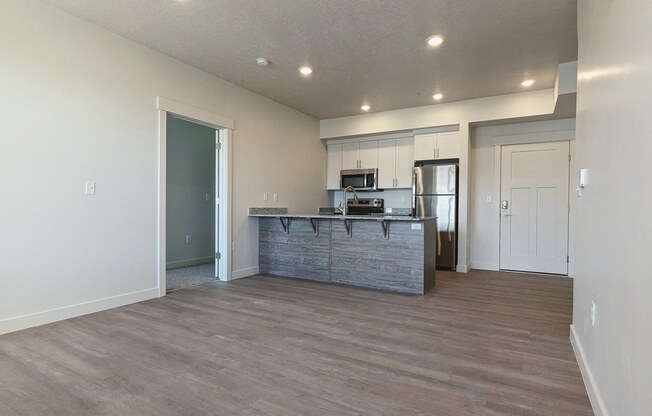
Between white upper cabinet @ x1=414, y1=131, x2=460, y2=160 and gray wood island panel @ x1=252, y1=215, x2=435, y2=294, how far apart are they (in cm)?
179

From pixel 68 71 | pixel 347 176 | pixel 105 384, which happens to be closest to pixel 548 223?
pixel 347 176

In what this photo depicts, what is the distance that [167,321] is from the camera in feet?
9.80

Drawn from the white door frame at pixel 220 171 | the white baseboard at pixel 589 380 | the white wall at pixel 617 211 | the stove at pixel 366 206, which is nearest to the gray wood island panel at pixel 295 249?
the white door frame at pixel 220 171

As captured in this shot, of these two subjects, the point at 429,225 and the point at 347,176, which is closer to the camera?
the point at 429,225

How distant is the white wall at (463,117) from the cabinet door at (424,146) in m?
0.24

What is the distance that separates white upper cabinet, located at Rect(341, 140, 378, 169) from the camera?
651 cm

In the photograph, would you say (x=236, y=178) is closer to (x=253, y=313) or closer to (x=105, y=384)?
(x=253, y=313)

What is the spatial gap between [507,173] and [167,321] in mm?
5271

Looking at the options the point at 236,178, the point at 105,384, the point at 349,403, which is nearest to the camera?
the point at 349,403

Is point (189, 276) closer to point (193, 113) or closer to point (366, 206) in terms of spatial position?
point (193, 113)

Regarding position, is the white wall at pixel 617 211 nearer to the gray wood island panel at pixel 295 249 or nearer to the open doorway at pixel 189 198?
the gray wood island panel at pixel 295 249

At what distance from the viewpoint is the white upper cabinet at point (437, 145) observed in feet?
18.4

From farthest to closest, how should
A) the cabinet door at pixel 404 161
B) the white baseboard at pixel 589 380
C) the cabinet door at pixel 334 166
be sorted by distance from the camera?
the cabinet door at pixel 334 166 < the cabinet door at pixel 404 161 < the white baseboard at pixel 589 380

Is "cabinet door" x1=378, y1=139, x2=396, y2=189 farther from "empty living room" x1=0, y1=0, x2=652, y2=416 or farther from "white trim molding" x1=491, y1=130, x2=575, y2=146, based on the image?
"white trim molding" x1=491, y1=130, x2=575, y2=146
